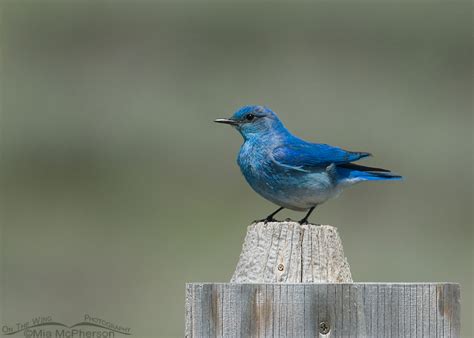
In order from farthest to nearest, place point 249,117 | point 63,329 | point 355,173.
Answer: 1. point 63,329
2. point 249,117
3. point 355,173

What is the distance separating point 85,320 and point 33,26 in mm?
7686

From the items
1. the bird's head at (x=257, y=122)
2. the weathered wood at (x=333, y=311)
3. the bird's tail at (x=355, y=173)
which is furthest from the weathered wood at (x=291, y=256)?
the bird's head at (x=257, y=122)

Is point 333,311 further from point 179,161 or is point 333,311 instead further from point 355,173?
point 179,161

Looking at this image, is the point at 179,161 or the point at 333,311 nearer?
the point at 333,311

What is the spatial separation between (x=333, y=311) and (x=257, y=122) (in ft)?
11.0

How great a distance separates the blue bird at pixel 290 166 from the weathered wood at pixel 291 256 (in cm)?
188

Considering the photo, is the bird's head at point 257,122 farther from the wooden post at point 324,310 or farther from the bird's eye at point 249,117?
the wooden post at point 324,310

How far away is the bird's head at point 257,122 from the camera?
24.2 ft

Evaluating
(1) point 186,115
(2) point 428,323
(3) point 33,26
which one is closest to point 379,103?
(1) point 186,115

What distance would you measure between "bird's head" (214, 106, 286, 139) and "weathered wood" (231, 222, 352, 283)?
2.57 m

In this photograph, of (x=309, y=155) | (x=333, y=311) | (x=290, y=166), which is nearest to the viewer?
(x=333, y=311)

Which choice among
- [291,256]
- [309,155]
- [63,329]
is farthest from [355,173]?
[63,329]

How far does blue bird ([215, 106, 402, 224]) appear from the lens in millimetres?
6855

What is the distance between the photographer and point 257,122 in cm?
742
